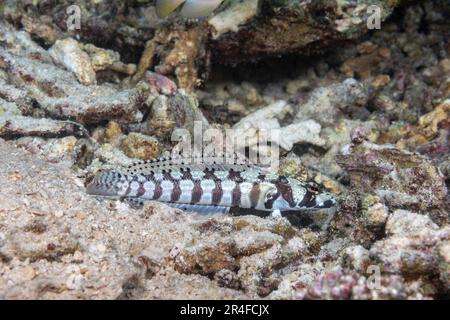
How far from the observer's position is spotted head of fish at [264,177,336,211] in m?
5.24

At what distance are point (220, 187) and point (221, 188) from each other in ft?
0.06

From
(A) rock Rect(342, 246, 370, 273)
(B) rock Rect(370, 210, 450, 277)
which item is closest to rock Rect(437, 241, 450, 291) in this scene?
(B) rock Rect(370, 210, 450, 277)

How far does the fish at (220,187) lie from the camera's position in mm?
4930

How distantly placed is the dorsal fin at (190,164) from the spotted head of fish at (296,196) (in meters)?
0.40

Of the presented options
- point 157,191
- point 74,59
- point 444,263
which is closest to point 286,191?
point 157,191

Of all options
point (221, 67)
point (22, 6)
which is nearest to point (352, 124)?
point (221, 67)

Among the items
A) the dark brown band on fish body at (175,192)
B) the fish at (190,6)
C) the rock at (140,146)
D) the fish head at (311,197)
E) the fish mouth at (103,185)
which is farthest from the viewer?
the rock at (140,146)

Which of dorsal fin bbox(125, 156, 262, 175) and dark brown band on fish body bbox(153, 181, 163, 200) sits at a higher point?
dorsal fin bbox(125, 156, 262, 175)

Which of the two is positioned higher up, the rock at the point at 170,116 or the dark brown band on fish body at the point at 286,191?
the rock at the point at 170,116

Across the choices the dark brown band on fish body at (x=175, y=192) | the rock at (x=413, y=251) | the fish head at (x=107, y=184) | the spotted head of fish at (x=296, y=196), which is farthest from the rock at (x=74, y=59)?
the rock at (x=413, y=251)

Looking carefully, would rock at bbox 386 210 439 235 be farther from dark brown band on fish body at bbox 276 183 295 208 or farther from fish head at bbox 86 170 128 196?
fish head at bbox 86 170 128 196

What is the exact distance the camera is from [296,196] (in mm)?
5305

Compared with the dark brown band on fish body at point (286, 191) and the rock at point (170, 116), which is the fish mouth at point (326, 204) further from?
the rock at point (170, 116)

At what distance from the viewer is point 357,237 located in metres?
4.19
